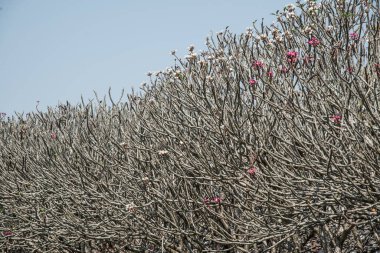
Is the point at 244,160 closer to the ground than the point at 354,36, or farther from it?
closer to the ground

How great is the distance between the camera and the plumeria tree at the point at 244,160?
5.80 meters

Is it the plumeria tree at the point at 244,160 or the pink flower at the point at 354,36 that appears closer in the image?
the plumeria tree at the point at 244,160

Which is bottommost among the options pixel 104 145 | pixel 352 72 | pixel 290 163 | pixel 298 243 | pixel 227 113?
pixel 298 243

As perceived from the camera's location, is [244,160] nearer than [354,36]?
No

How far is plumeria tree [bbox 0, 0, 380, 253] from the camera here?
580cm

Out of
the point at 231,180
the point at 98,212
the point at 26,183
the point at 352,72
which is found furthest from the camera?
the point at 26,183

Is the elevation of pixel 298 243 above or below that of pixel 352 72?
below

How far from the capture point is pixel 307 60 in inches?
269

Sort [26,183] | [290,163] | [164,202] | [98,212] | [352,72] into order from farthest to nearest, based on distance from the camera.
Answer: [26,183], [98,212], [164,202], [290,163], [352,72]

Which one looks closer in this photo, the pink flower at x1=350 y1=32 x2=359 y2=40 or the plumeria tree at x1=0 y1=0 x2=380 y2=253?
the plumeria tree at x1=0 y1=0 x2=380 y2=253

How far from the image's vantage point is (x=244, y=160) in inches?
297

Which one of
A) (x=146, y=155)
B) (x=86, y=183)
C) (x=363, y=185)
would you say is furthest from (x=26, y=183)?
(x=363, y=185)

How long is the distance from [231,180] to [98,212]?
2.87 meters

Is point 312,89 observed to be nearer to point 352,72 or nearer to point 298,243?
point 352,72
